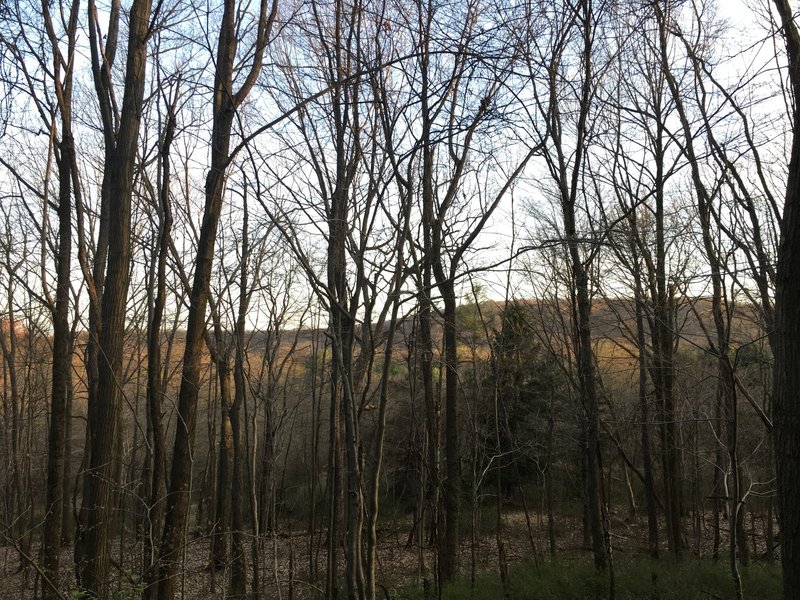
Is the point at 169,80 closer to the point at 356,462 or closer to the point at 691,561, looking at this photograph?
the point at 356,462

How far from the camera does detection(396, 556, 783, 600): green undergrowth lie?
27.5ft

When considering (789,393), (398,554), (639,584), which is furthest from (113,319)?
(398,554)

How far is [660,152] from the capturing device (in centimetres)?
1238

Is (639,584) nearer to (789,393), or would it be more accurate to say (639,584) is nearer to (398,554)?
(789,393)

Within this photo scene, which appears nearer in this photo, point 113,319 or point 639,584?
point 113,319

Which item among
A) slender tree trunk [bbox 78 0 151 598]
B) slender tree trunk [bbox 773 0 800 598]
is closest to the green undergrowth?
slender tree trunk [bbox 78 0 151 598]

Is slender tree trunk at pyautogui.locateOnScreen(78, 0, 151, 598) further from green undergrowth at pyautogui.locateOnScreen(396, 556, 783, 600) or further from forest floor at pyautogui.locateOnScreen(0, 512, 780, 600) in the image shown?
forest floor at pyautogui.locateOnScreen(0, 512, 780, 600)

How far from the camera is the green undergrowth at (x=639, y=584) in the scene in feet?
27.5

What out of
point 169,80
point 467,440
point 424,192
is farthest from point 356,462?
point 467,440

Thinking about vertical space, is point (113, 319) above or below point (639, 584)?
above

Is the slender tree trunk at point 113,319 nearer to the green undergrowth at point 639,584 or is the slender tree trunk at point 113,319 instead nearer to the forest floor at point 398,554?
the green undergrowth at point 639,584

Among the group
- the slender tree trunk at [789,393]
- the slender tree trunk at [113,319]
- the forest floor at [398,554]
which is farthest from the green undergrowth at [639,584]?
the slender tree trunk at [789,393]

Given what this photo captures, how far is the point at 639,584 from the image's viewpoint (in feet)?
28.9

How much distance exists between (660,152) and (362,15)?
29.7 feet
